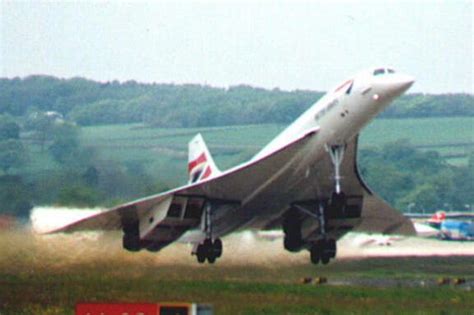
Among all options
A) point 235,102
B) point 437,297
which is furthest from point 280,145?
point 437,297

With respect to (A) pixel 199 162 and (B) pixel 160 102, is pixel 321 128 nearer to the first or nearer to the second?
(A) pixel 199 162

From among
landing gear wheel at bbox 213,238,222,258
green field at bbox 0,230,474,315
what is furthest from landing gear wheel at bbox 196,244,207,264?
landing gear wheel at bbox 213,238,222,258

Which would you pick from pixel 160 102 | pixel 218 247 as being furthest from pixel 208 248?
pixel 160 102

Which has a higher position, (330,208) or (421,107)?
(421,107)

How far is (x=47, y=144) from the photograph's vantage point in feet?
82.2

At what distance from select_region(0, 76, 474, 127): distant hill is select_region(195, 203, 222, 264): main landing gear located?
6.70 ft

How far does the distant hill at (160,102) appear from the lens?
2564 centimetres

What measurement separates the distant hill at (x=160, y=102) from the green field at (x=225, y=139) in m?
0.18

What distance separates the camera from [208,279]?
24.0m

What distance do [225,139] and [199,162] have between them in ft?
2.25

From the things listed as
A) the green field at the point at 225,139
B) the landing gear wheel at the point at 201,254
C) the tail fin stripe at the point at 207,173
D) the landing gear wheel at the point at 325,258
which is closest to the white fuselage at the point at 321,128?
the green field at the point at 225,139

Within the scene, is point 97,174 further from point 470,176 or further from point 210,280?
point 470,176

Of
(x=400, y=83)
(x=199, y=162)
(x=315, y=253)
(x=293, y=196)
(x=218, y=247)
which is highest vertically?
(x=400, y=83)

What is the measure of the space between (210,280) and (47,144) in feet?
11.5
